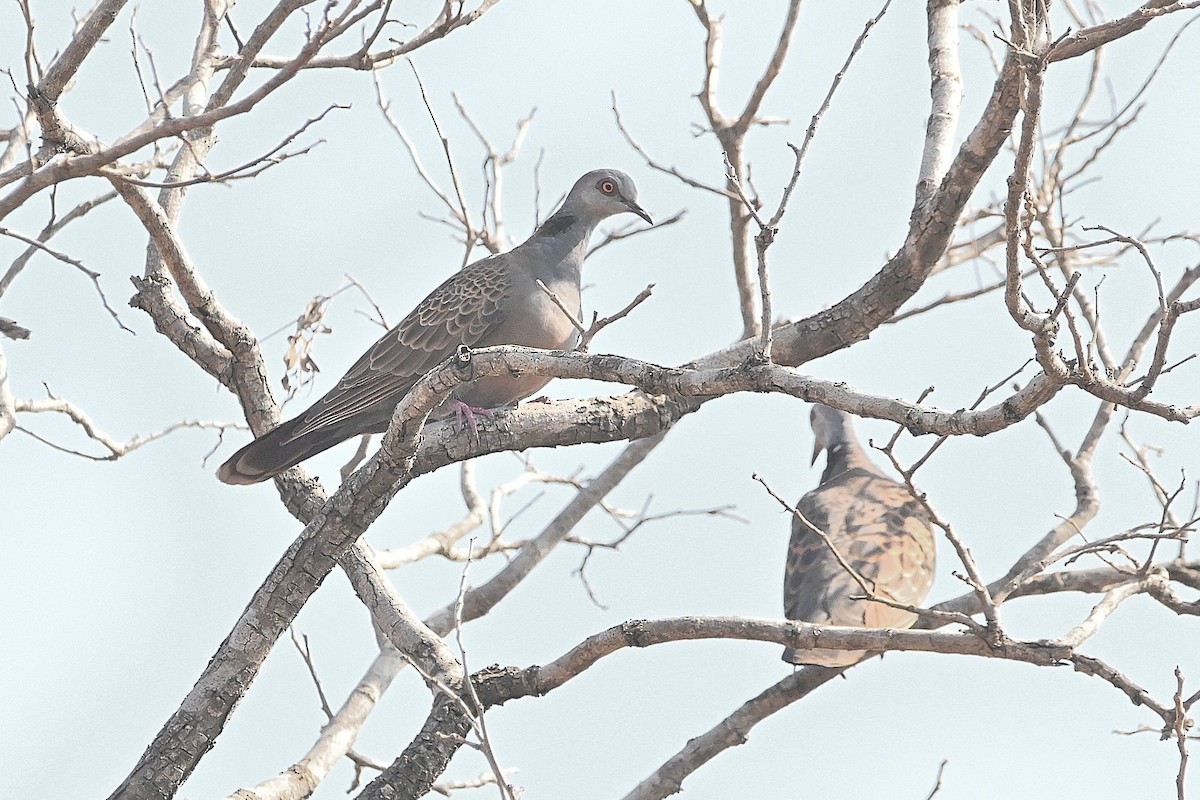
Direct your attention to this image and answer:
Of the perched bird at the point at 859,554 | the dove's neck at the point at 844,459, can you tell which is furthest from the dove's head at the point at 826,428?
the perched bird at the point at 859,554

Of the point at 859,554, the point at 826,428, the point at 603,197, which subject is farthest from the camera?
the point at 826,428

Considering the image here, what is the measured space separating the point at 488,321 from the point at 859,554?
6.31ft

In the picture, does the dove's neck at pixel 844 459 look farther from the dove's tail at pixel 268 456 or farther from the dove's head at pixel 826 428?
the dove's tail at pixel 268 456

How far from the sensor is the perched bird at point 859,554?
17.7 feet

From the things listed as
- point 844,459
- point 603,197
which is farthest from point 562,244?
point 844,459

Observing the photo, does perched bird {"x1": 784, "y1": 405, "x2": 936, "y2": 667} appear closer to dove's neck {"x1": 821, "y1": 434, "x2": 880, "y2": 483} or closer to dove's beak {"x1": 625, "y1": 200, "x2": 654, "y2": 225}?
dove's neck {"x1": 821, "y1": 434, "x2": 880, "y2": 483}

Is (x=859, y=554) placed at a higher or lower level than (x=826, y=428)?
lower

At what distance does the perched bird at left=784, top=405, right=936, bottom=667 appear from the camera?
5.39 meters

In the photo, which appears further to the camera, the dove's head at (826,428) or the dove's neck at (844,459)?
the dove's head at (826,428)

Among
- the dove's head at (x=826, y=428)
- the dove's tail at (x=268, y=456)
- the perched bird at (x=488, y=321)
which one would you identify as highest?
the dove's head at (x=826, y=428)

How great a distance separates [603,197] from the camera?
629 cm

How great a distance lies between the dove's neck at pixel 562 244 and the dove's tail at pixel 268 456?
1.62m

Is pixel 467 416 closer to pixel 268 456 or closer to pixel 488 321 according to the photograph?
pixel 268 456

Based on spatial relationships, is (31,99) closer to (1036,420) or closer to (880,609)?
(880,609)
